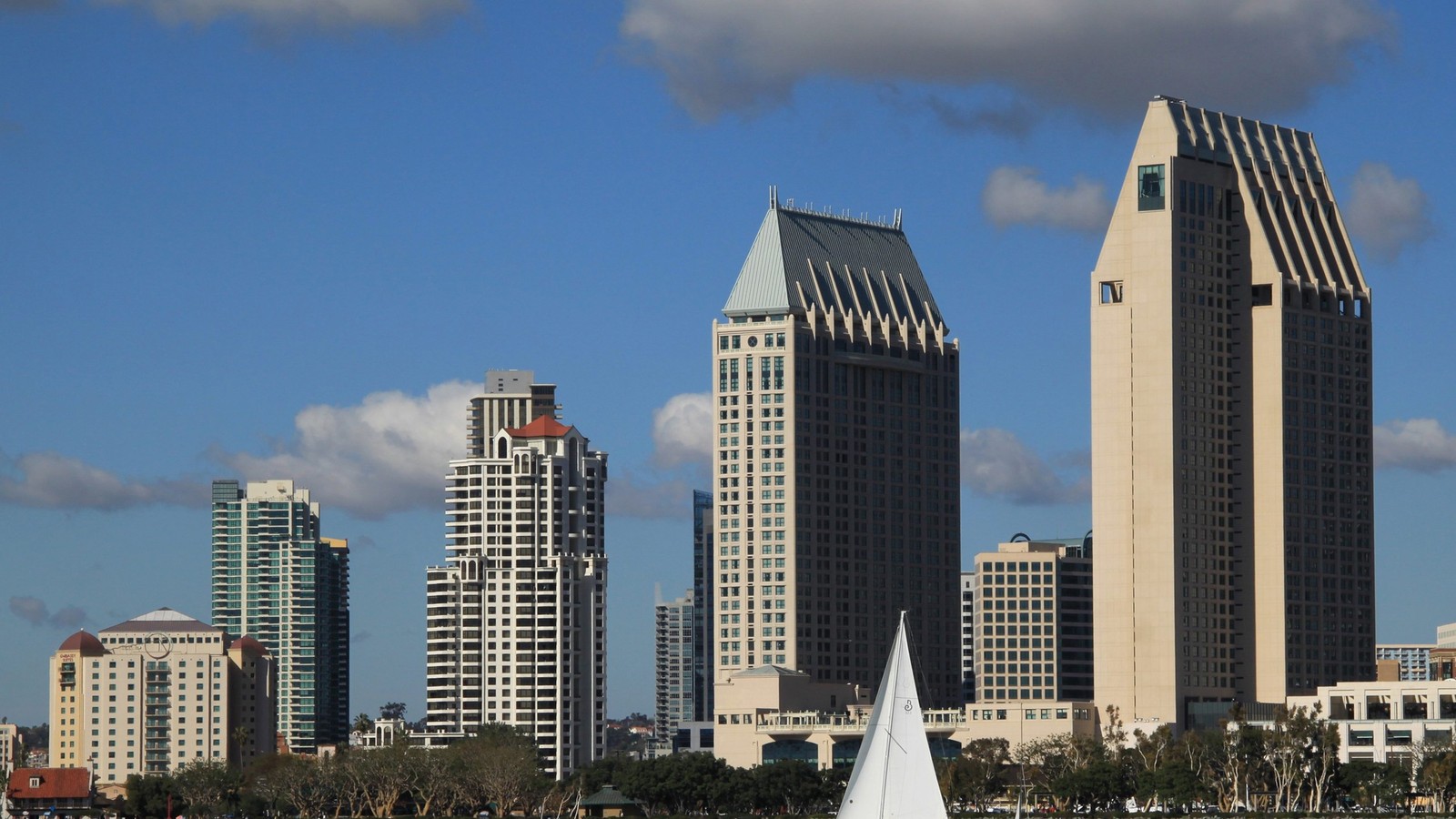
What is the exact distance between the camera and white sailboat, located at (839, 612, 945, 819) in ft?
388

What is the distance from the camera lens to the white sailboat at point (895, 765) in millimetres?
118188

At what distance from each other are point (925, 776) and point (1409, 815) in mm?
86726

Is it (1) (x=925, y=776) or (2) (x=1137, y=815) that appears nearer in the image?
(1) (x=925, y=776)

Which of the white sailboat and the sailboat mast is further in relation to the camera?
the white sailboat

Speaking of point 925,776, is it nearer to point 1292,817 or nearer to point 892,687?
point 892,687

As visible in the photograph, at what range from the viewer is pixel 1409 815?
193m

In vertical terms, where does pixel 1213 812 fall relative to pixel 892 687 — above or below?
below

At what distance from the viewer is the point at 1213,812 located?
655 ft

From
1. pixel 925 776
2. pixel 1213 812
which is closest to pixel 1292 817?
pixel 1213 812

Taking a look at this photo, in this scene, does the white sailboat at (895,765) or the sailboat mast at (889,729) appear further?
the white sailboat at (895,765)

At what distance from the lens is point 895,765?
119 m

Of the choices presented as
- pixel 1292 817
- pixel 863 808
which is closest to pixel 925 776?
pixel 863 808

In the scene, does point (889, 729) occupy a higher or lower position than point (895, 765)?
higher

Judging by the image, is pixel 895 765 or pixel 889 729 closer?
pixel 889 729
